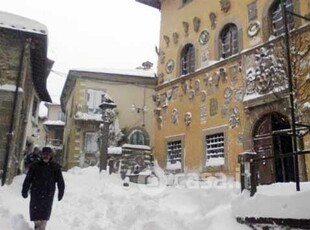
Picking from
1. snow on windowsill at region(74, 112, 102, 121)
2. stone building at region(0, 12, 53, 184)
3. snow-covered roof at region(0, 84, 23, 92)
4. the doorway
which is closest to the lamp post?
stone building at region(0, 12, 53, 184)

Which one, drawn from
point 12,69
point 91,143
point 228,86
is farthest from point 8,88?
point 91,143

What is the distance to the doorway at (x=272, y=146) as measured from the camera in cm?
1250

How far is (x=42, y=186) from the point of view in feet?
19.8

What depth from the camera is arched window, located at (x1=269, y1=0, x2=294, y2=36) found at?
515 inches

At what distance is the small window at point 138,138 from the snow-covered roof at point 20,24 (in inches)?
522

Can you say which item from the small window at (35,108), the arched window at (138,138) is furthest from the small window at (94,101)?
the small window at (35,108)

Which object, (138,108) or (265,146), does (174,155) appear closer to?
(265,146)

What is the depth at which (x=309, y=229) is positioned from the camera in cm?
526

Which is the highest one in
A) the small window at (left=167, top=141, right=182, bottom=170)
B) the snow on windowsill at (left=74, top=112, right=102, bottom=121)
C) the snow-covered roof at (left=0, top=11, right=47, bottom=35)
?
the snow-covered roof at (left=0, top=11, right=47, bottom=35)

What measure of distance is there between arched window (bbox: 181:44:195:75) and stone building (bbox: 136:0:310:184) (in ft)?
0.16

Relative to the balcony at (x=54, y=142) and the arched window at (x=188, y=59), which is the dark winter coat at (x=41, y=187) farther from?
the balcony at (x=54, y=142)

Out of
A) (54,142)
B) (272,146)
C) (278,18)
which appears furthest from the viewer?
(54,142)

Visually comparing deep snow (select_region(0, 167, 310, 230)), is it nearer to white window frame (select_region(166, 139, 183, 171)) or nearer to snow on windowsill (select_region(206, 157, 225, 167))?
snow on windowsill (select_region(206, 157, 225, 167))

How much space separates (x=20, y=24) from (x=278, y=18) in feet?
29.9
